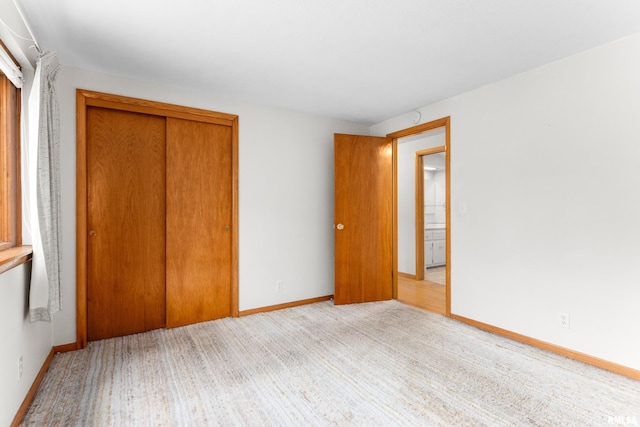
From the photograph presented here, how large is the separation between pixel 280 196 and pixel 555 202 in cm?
268

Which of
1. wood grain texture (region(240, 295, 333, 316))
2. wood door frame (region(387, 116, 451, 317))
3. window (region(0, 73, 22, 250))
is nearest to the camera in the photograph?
window (region(0, 73, 22, 250))

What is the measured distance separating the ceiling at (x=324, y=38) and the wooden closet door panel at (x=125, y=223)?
0.52 m

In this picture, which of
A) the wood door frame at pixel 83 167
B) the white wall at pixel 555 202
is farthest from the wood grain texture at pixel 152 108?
the white wall at pixel 555 202

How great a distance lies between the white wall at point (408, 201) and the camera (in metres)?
5.37

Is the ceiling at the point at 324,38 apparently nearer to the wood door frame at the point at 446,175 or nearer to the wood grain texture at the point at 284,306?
the wood door frame at the point at 446,175

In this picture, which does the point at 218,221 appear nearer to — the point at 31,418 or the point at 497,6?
the point at 31,418

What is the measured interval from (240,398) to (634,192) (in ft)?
9.85

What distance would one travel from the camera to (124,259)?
2.93m

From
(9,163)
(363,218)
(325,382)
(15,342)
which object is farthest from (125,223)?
(363,218)

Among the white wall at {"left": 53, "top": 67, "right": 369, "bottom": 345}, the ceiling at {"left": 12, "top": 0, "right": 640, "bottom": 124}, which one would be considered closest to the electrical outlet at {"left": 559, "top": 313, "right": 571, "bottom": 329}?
the ceiling at {"left": 12, "top": 0, "right": 640, "bottom": 124}

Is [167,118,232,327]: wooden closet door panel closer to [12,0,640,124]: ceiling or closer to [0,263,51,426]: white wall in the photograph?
[12,0,640,124]: ceiling

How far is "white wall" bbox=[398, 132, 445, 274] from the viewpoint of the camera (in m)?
5.37

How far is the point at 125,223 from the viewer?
2934 mm

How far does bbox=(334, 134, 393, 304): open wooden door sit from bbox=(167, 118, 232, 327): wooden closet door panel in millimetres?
1334
